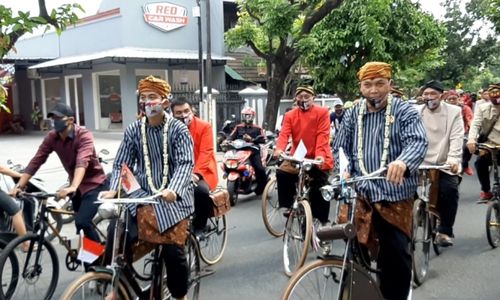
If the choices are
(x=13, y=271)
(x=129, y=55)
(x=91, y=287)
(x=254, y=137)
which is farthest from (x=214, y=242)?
(x=129, y=55)

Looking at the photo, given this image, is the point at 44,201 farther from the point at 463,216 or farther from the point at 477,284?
the point at 463,216

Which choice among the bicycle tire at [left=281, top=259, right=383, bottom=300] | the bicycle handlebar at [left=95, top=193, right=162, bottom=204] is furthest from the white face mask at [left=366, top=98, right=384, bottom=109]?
the bicycle handlebar at [left=95, top=193, right=162, bottom=204]

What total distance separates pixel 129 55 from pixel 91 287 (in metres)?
14.5

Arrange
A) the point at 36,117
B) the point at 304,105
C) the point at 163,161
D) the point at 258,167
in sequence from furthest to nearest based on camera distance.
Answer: the point at 36,117, the point at 258,167, the point at 304,105, the point at 163,161

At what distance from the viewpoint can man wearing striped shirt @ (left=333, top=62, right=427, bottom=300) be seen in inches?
138

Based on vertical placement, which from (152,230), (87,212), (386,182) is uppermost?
(386,182)

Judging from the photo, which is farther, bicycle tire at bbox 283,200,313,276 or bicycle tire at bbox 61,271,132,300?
bicycle tire at bbox 283,200,313,276

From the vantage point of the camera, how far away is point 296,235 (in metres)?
5.29

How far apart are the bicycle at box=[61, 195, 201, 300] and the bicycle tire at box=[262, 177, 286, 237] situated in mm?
2738

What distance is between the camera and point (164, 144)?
3.69 m

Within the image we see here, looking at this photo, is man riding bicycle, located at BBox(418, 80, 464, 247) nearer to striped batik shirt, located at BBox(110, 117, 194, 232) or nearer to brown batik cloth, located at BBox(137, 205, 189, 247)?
striped batik shirt, located at BBox(110, 117, 194, 232)

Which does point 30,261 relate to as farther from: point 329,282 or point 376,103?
point 376,103

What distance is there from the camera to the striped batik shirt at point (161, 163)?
359 centimetres

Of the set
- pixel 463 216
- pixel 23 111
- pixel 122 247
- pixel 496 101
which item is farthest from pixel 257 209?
pixel 23 111
